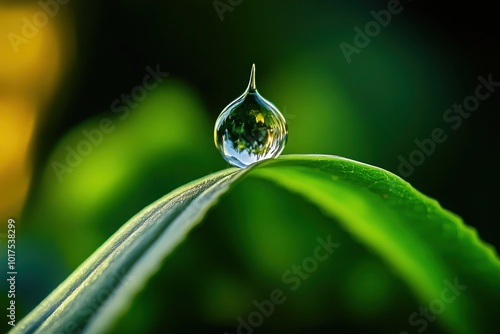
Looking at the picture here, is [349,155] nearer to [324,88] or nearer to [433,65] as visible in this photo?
[324,88]

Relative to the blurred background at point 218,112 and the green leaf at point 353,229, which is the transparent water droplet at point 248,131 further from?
the blurred background at point 218,112

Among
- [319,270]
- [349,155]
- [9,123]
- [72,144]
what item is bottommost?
[319,270]

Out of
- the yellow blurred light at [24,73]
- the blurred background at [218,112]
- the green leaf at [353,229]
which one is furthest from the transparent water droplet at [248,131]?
the yellow blurred light at [24,73]

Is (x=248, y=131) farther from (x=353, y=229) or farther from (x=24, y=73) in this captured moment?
(x=24, y=73)

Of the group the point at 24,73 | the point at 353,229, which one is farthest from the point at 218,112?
the point at 353,229

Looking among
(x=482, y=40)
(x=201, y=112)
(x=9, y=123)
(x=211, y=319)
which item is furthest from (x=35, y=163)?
(x=482, y=40)

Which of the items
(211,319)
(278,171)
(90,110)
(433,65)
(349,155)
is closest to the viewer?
(278,171)
